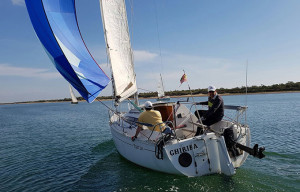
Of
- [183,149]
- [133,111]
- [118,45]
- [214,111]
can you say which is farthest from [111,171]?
[118,45]

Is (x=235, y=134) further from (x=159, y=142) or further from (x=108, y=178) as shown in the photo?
(x=108, y=178)

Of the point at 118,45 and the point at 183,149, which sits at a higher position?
the point at 118,45

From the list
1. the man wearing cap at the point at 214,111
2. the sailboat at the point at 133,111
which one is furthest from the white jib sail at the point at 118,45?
the man wearing cap at the point at 214,111

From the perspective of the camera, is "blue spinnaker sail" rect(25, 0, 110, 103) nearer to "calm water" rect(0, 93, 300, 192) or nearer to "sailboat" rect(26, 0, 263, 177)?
"sailboat" rect(26, 0, 263, 177)

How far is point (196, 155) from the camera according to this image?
225 inches

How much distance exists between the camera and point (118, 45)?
31.8ft

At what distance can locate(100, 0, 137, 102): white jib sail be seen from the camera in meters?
9.25

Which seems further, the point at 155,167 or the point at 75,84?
the point at 75,84

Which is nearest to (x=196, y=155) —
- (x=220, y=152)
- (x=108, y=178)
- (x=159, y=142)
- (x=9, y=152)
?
(x=220, y=152)

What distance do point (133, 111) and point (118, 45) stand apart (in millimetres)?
3170

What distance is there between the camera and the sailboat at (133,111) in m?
5.75

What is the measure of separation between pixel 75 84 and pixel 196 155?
16.4 feet

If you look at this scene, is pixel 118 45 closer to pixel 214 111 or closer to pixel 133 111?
pixel 133 111

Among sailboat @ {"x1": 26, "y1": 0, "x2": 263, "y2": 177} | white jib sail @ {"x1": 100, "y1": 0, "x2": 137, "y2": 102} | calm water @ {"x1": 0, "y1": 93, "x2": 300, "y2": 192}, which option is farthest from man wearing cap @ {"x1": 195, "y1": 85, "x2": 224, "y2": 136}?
white jib sail @ {"x1": 100, "y1": 0, "x2": 137, "y2": 102}
